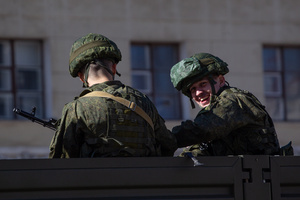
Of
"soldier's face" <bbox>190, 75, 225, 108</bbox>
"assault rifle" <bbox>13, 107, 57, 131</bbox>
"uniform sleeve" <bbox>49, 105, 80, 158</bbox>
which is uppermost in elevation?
"soldier's face" <bbox>190, 75, 225, 108</bbox>

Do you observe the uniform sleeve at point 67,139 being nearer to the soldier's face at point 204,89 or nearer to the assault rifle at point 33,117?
the assault rifle at point 33,117

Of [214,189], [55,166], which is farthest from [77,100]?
[214,189]

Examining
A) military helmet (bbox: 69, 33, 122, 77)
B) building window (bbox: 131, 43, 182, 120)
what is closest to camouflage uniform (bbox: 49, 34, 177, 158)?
military helmet (bbox: 69, 33, 122, 77)

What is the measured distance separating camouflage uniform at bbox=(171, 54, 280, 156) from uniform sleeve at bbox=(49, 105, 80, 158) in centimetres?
76

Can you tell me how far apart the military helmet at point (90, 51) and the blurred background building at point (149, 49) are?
892 cm

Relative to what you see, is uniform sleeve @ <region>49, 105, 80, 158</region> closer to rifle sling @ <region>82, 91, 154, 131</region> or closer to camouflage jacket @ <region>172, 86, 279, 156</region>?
rifle sling @ <region>82, 91, 154, 131</region>

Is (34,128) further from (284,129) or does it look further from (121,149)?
(121,149)

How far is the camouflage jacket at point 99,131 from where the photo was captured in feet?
14.6

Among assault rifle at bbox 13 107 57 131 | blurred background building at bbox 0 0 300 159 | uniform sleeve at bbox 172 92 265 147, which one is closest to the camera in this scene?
uniform sleeve at bbox 172 92 265 147

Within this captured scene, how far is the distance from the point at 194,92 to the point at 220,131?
0.60 metres

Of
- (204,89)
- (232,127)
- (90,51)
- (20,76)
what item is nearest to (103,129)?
(90,51)

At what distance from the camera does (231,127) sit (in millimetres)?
4965

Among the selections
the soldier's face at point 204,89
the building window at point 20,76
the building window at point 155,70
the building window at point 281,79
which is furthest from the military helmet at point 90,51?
the building window at point 281,79

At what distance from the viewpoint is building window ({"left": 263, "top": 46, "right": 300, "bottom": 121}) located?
15.5m
